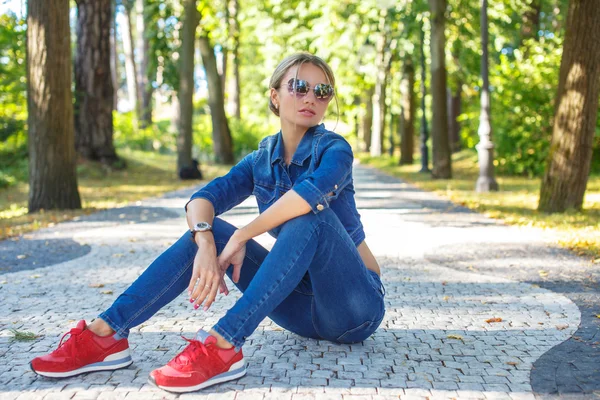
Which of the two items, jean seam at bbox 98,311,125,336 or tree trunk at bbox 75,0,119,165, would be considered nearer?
jean seam at bbox 98,311,125,336

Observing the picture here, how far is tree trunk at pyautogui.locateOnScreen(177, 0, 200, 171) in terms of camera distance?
20.0m

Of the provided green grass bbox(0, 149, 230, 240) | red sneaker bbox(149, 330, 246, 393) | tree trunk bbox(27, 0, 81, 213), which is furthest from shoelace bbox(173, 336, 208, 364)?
tree trunk bbox(27, 0, 81, 213)

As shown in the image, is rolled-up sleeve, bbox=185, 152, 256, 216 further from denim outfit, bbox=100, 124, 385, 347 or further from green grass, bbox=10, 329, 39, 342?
green grass, bbox=10, 329, 39, 342

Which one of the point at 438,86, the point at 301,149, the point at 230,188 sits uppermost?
the point at 438,86

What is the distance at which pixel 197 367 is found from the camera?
10.7 ft

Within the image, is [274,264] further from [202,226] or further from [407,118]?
[407,118]

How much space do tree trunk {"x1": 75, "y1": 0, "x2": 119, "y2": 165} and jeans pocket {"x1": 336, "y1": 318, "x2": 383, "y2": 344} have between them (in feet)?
55.4

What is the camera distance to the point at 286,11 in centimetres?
2869

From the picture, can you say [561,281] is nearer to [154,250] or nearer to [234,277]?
[234,277]

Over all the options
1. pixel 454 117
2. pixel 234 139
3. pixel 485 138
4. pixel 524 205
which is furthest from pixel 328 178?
pixel 454 117

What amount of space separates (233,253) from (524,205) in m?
9.71

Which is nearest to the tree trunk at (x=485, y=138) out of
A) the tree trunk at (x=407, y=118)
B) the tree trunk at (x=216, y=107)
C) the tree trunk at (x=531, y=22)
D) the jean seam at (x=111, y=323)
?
the tree trunk at (x=531, y=22)

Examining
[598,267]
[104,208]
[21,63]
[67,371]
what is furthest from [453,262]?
[21,63]

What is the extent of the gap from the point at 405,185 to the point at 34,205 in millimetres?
9510
